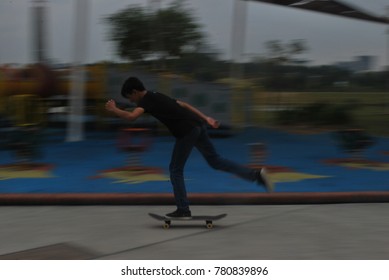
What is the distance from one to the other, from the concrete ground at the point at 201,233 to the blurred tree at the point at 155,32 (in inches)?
241

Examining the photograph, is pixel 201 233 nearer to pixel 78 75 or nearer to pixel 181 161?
pixel 181 161

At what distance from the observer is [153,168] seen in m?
9.62

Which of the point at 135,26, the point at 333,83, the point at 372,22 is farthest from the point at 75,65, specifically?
the point at 372,22

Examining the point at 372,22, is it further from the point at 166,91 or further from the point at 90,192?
the point at 90,192

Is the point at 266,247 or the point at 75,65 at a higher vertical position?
the point at 75,65

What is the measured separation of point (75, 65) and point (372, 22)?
281 inches

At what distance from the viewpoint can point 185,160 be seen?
236 inches

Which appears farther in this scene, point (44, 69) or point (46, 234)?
point (44, 69)

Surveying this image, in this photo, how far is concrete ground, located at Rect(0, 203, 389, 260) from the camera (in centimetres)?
512

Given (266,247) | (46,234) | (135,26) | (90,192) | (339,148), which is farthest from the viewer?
(135,26)

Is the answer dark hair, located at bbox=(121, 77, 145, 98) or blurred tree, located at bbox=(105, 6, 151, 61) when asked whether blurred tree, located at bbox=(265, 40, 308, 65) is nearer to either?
blurred tree, located at bbox=(105, 6, 151, 61)

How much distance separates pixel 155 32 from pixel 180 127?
23.8 ft

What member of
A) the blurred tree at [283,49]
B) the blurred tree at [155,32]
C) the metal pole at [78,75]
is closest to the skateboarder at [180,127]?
the blurred tree at [155,32]

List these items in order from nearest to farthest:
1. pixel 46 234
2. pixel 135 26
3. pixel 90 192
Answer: pixel 46 234, pixel 90 192, pixel 135 26
